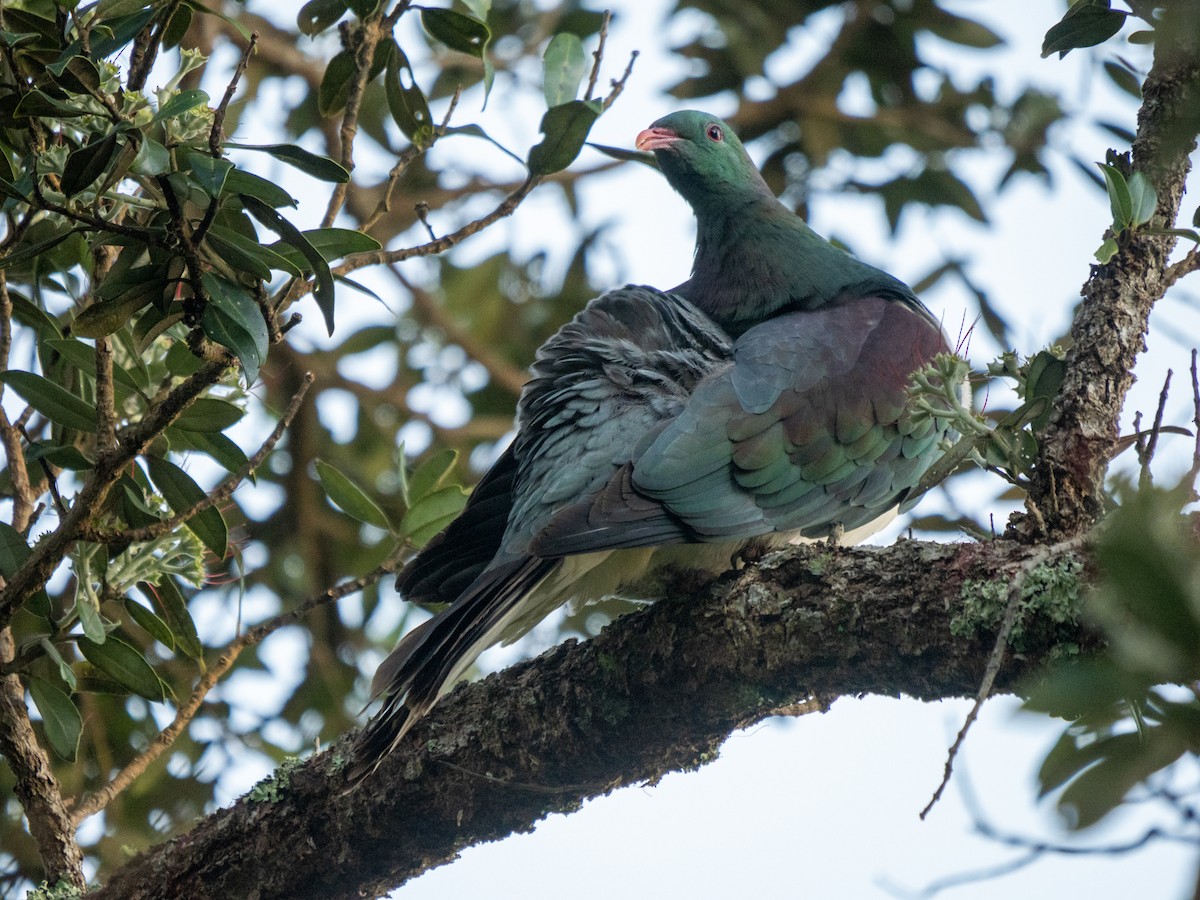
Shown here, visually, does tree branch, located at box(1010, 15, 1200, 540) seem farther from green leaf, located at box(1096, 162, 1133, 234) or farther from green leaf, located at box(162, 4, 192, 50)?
green leaf, located at box(162, 4, 192, 50)

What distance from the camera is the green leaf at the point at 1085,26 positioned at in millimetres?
2096

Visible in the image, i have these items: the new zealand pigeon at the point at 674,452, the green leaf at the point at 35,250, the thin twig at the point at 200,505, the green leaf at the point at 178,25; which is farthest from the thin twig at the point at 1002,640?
the green leaf at the point at 178,25

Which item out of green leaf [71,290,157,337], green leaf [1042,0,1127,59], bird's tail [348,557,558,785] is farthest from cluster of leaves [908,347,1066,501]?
green leaf [71,290,157,337]

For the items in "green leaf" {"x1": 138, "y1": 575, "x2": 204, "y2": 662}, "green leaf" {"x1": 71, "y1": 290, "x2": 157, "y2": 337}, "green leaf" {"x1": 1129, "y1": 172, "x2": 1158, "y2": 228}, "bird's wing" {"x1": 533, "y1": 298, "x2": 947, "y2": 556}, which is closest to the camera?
"green leaf" {"x1": 71, "y1": 290, "x2": 157, "y2": 337}

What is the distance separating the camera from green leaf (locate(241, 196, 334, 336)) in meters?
2.09

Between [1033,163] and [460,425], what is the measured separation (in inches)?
94.1

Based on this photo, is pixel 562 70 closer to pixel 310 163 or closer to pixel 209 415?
pixel 310 163

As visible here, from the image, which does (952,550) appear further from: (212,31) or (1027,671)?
(212,31)

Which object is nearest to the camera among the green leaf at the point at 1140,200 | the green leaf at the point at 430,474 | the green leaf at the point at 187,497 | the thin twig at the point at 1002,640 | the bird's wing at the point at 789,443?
the thin twig at the point at 1002,640

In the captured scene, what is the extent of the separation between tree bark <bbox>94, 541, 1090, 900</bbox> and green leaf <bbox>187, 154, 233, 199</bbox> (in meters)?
1.11

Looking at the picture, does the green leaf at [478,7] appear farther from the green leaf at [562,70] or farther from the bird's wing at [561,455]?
the bird's wing at [561,455]

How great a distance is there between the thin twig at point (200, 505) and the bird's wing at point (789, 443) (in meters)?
0.55

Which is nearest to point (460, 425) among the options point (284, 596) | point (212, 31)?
point (284, 596)

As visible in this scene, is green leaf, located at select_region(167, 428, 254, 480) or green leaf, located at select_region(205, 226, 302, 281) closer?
green leaf, located at select_region(205, 226, 302, 281)
